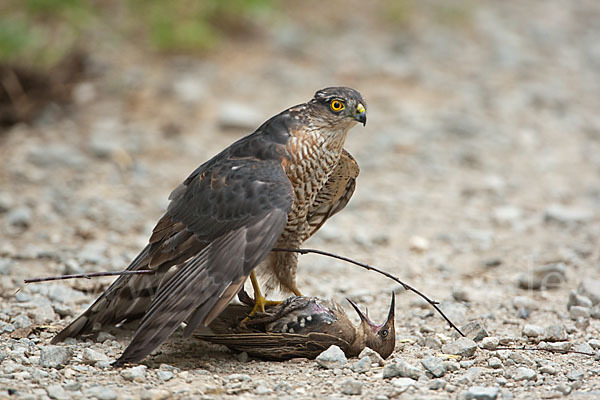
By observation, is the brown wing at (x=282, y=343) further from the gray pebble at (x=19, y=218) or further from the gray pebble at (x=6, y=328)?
the gray pebble at (x=19, y=218)

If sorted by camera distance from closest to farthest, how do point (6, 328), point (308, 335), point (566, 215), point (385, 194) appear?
point (308, 335) < point (6, 328) < point (566, 215) < point (385, 194)

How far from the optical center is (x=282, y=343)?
401 centimetres

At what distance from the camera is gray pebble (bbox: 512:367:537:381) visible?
3.69 metres

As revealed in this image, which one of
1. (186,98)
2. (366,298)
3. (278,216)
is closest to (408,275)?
(366,298)

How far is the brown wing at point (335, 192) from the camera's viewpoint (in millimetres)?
4738

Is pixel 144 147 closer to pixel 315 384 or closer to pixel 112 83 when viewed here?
pixel 112 83

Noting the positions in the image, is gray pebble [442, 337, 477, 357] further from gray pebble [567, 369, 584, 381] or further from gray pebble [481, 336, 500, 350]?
gray pebble [567, 369, 584, 381]

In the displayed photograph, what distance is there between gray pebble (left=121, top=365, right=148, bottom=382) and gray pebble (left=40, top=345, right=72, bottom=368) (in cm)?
34

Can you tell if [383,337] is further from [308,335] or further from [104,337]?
[104,337]

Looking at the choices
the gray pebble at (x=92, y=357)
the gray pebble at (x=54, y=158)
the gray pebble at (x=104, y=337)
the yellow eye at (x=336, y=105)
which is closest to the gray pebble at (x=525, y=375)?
the yellow eye at (x=336, y=105)

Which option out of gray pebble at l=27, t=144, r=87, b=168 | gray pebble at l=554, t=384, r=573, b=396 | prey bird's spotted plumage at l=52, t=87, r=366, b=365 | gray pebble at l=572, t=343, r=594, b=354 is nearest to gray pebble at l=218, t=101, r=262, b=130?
gray pebble at l=27, t=144, r=87, b=168

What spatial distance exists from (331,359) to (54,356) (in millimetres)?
1382

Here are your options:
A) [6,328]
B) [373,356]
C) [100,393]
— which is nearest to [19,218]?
[6,328]

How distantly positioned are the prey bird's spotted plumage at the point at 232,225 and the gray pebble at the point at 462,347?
39.9 inches
